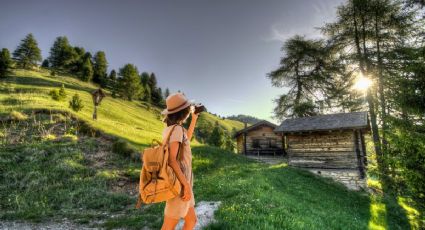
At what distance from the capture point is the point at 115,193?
11094 millimetres

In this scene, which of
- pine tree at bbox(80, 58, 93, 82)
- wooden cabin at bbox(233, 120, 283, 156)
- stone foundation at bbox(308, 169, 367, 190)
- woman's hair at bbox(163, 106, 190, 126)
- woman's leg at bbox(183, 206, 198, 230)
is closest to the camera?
woman's leg at bbox(183, 206, 198, 230)

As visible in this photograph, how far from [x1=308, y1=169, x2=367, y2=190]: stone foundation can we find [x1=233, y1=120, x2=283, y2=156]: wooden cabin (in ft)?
38.3

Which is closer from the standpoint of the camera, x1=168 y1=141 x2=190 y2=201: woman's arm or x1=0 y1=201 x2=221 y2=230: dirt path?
x1=168 y1=141 x2=190 y2=201: woman's arm

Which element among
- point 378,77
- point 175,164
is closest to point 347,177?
point 378,77

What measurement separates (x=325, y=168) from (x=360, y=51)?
37.2ft

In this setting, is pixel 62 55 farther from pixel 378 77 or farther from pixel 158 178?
pixel 158 178

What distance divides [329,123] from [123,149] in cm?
1705

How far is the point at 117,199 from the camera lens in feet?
34.3

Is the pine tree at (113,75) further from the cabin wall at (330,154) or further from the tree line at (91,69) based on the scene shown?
the cabin wall at (330,154)

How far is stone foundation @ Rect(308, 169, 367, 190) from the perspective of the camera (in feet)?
60.3

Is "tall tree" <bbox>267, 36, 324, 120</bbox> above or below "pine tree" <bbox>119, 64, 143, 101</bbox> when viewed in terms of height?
below

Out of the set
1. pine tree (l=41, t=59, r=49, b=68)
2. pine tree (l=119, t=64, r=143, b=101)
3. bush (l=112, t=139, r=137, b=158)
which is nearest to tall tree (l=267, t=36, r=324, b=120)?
bush (l=112, t=139, r=137, b=158)

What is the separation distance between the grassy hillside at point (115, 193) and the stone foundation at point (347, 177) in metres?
1.42

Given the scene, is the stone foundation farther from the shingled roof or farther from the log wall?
the log wall
